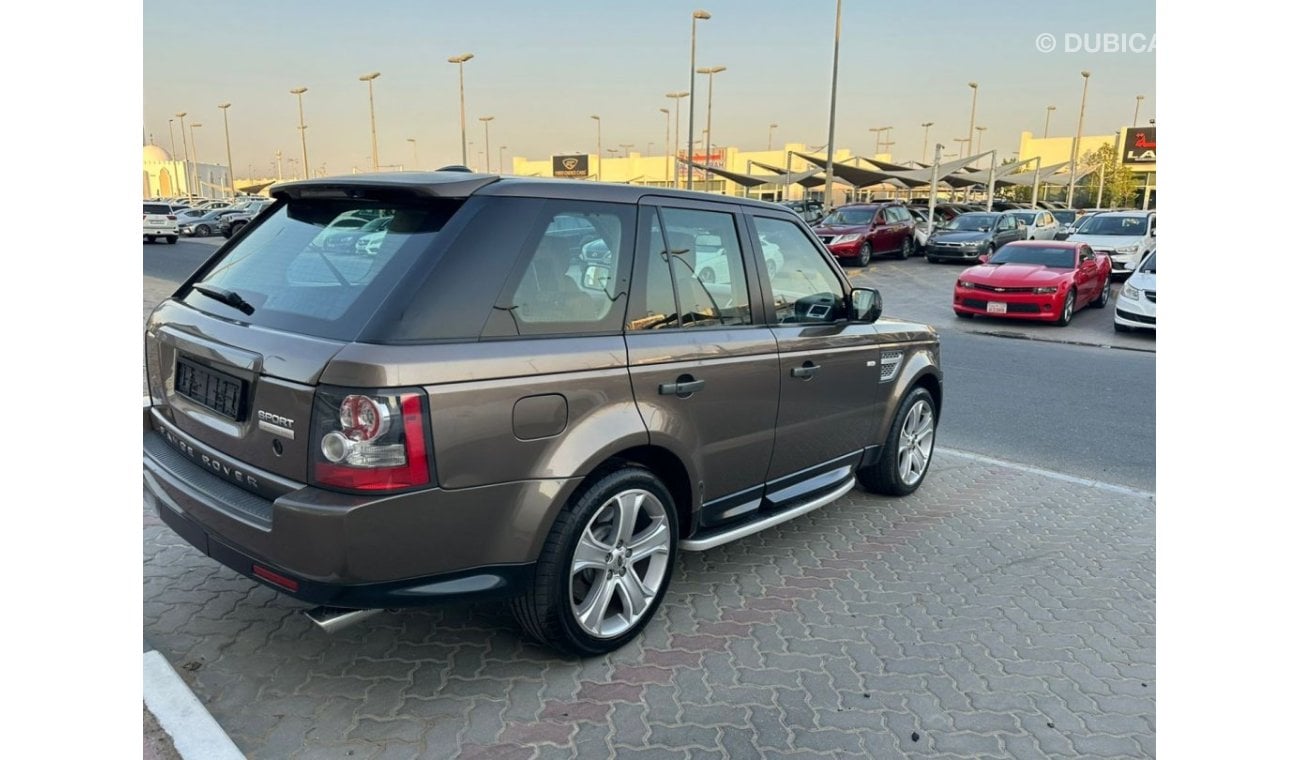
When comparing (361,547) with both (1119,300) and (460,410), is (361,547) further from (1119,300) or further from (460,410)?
(1119,300)

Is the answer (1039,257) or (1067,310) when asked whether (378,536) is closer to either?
(1067,310)

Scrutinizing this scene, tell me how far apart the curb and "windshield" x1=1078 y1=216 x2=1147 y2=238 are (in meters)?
22.1

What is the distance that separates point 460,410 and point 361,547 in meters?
0.50

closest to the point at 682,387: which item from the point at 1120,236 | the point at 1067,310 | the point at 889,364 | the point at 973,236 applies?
the point at 889,364

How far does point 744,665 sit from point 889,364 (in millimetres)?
2098

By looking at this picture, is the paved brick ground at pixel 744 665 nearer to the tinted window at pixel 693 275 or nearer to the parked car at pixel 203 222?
the tinted window at pixel 693 275

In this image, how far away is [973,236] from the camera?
24094 mm

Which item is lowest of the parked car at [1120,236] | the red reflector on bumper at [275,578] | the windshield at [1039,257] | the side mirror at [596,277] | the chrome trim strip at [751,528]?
the chrome trim strip at [751,528]

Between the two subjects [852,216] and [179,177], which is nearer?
[852,216]

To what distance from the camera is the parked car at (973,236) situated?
936 inches

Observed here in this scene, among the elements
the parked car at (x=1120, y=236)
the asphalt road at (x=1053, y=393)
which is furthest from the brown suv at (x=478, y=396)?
the parked car at (x=1120, y=236)

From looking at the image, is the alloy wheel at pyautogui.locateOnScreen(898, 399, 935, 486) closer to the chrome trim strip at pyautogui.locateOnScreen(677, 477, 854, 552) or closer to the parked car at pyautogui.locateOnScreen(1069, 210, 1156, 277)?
the chrome trim strip at pyautogui.locateOnScreen(677, 477, 854, 552)

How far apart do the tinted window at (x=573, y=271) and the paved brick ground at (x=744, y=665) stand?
131 cm

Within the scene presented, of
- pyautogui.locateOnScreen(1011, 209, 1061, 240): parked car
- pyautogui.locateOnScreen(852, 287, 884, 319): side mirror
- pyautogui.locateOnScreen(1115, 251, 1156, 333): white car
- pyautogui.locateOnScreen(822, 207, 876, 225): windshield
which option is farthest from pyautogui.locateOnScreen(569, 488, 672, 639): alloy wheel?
pyautogui.locateOnScreen(1011, 209, 1061, 240): parked car
